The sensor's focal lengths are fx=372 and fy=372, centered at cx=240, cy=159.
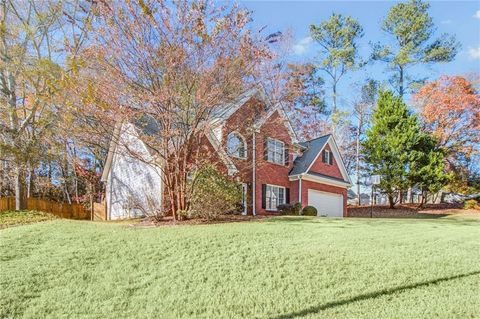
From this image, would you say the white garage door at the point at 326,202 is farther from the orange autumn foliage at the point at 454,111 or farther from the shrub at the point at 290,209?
the orange autumn foliage at the point at 454,111

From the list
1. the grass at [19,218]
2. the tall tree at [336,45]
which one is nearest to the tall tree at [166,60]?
the grass at [19,218]

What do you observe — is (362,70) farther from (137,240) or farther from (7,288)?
(7,288)

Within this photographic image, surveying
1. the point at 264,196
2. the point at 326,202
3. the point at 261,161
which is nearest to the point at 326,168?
the point at 326,202

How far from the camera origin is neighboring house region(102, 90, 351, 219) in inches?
548

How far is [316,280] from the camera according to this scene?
5.62 metres

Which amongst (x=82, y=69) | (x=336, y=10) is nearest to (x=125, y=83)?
(x=82, y=69)

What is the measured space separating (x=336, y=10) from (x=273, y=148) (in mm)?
17346

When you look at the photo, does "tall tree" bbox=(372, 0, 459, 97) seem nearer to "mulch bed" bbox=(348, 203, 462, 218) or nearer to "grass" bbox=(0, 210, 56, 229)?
"mulch bed" bbox=(348, 203, 462, 218)

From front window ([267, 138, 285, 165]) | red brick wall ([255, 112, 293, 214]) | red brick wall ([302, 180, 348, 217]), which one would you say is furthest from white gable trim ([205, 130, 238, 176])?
red brick wall ([302, 180, 348, 217])

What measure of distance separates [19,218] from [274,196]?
37.0 ft

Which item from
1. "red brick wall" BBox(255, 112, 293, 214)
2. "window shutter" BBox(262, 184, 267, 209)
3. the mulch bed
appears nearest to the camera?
"red brick wall" BBox(255, 112, 293, 214)

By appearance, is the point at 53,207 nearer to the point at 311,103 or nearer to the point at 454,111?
the point at 311,103

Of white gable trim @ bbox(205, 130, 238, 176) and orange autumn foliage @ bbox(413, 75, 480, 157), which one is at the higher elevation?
orange autumn foliage @ bbox(413, 75, 480, 157)

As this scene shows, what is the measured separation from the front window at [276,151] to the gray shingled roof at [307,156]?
38.9 inches
